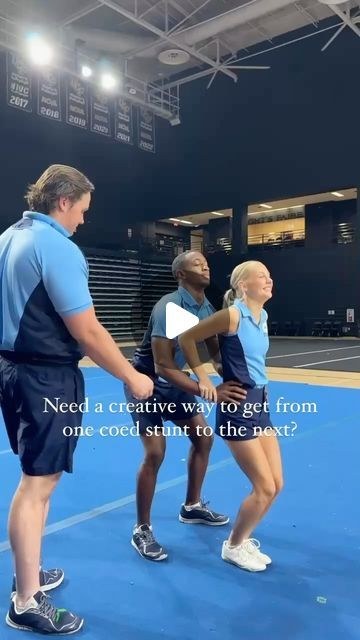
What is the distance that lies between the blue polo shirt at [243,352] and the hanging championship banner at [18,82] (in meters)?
12.7

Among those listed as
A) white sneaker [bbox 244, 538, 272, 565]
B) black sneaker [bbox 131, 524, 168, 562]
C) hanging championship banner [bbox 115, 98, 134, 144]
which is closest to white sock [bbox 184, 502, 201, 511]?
black sneaker [bbox 131, 524, 168, 562]

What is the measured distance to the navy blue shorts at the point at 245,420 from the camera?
2.16m

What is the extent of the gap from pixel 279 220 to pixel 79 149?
1007cm

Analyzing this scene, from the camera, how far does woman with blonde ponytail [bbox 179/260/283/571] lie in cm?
217

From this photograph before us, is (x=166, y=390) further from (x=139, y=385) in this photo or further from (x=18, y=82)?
(x=18, y=82)

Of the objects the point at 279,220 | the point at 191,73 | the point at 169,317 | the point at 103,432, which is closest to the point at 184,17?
the point at 191,73

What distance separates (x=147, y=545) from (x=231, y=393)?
0.81m

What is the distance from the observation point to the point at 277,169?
59.4 feet

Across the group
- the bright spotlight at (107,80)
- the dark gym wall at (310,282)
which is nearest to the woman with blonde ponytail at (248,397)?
the bright spotlight at (107,80)

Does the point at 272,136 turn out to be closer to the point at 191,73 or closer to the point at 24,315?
the point at 191,73

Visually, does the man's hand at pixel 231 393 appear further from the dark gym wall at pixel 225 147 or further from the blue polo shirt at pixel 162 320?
the dark gym wall at pixel 225 147

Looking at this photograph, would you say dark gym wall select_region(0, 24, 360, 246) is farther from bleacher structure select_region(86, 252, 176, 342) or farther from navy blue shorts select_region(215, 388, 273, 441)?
navy blue shorts select_region(215, 388, 273, 441)

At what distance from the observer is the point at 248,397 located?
221 cm

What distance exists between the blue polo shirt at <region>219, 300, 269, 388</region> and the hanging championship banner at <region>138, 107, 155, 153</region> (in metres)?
17.1
